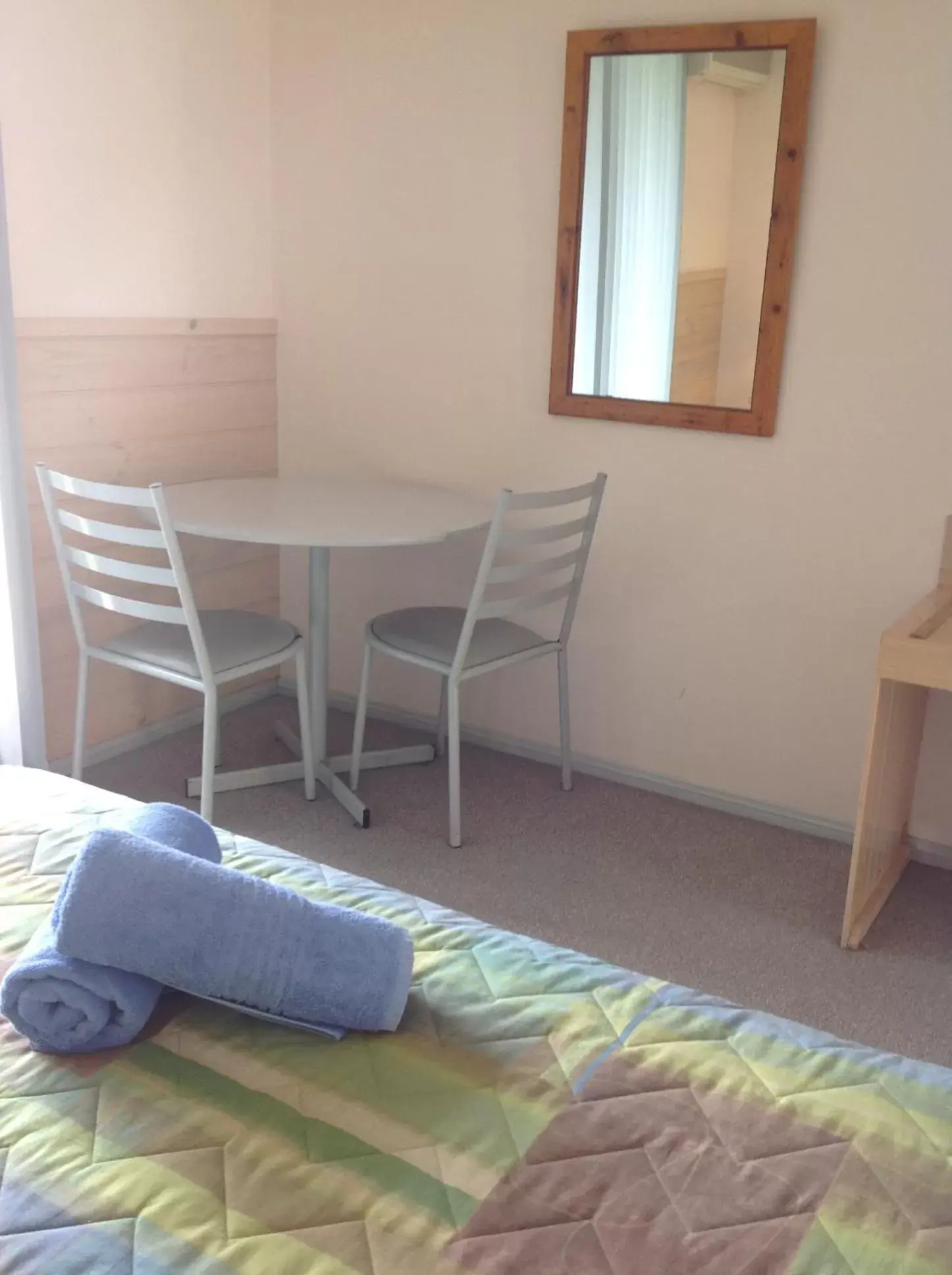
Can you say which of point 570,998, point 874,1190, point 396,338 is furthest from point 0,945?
point 396,338

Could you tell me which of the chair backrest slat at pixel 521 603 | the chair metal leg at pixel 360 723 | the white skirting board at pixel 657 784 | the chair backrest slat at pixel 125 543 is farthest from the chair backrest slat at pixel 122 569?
the white skirting board at pixel 657 784

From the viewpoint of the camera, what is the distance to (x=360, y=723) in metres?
3.01

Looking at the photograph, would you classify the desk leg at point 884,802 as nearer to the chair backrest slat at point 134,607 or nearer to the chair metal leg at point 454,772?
the chair metal leg at point 454,772

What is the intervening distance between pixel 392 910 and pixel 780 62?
2.08 m

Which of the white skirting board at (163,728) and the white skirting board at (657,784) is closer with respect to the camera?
the white skirting board at (657,784)

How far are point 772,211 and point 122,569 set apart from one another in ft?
5.39

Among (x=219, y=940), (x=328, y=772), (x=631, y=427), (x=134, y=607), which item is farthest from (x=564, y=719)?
(x=219, y=940)

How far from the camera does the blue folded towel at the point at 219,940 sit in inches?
45.9

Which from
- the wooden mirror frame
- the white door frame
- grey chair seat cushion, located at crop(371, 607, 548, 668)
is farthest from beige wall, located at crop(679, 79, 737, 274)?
the white door frame

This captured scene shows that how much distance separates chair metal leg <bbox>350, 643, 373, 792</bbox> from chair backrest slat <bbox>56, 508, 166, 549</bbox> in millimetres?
646

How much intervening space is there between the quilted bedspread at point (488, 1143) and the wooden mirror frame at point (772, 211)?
1793 mm

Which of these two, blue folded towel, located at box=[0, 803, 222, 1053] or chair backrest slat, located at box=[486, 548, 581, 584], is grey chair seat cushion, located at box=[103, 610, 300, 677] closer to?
chair backrest slat, located at box=[486, 548, 581, 584]

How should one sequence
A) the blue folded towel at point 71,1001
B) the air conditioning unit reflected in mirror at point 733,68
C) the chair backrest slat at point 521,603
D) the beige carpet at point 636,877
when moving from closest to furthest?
the blue folded towel at point 71,1001
the beige carpet at point 636,877
the air conditioning unit reflected in mirror at point 733,68
the chair backrest slat at point 521,603

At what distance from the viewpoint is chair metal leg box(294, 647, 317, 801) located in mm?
2879
